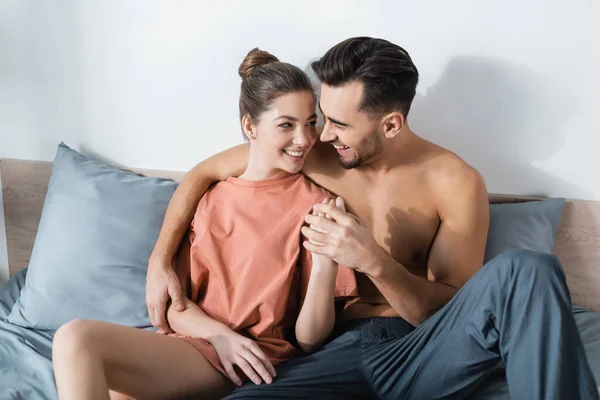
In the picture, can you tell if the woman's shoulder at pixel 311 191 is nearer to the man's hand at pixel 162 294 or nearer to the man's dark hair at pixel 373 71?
the man's dark hair at pixel 373 71

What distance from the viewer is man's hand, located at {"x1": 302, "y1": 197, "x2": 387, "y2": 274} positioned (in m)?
1.45

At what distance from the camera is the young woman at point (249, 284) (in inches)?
58.4

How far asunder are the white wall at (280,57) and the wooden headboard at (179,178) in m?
0.04

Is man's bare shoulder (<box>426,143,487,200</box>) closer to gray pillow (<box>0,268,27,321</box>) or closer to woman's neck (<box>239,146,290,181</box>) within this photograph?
woman's neck (<box>239,146,290,181</box>)

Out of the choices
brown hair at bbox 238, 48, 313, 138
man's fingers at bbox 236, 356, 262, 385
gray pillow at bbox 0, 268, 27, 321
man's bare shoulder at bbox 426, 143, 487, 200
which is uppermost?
brown hair at bbox 238, 48, 313, 138

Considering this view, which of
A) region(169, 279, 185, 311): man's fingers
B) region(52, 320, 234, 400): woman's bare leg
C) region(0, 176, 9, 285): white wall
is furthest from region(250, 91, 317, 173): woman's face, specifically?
region(0, 176, 9, 285): white wall

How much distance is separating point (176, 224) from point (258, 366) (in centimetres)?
48

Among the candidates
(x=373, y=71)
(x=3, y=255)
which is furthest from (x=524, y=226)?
(x=3, y=255)

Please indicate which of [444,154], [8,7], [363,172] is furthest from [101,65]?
[444,154]

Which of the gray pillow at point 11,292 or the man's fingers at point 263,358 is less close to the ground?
the man's fingers at point 263,358

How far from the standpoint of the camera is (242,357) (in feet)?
5.07

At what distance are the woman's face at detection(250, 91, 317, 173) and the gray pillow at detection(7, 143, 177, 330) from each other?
45 centimetres

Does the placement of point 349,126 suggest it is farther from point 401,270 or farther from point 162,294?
point 162,294

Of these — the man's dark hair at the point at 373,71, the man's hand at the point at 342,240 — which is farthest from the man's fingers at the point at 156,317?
the man's dark hair at the point at 373,71
